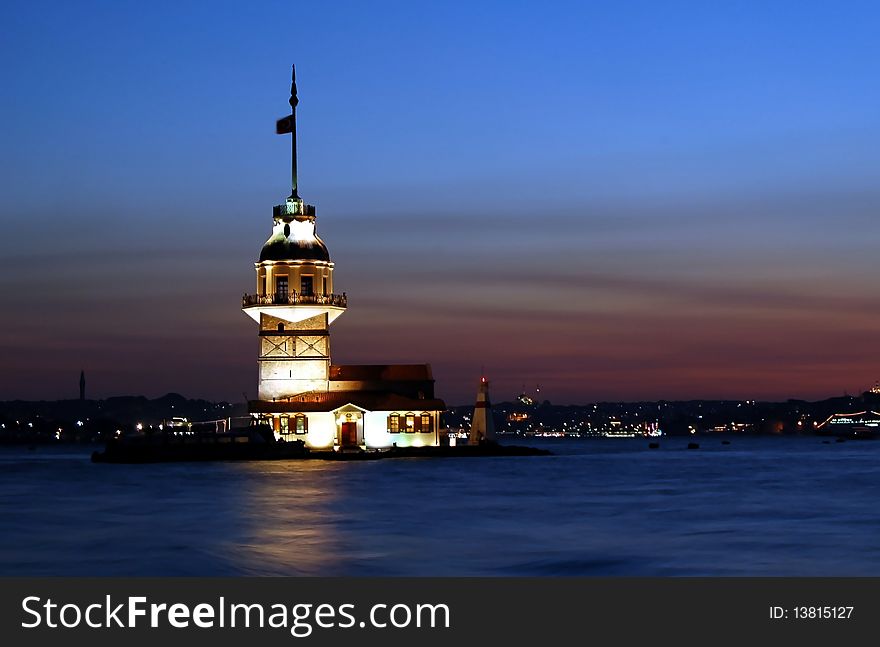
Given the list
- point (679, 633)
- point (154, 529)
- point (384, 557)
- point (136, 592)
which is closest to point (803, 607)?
point (679, 633)

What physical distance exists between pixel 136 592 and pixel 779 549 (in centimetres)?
1663

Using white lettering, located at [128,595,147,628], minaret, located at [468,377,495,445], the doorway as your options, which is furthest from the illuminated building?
white lettering, located at [128,595,147,628]

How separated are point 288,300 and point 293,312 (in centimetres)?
74

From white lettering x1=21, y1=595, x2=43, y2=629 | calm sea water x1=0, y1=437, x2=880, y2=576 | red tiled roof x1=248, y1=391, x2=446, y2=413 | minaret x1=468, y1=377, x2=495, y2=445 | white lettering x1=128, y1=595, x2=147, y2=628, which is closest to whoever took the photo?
white lettering x1=21, y1=595, x2=43, y2=629

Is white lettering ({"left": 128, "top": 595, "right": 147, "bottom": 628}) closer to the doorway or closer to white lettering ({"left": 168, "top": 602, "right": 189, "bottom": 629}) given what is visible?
white lettering ({"left": 168, "top": 602, "right": 189, "bottom": 629})

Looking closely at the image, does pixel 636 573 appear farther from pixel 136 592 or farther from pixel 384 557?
pixel 136 592

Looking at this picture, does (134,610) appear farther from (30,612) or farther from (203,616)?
(30,612)

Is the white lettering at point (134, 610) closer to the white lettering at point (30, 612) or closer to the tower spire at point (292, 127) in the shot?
the white lettering at point (30, 612)

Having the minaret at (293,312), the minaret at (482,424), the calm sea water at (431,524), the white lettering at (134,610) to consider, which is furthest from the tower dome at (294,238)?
the white lettering at (134,610)

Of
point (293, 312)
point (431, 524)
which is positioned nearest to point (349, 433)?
point (293, 312)

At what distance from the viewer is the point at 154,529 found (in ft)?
131

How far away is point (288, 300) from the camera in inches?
3246

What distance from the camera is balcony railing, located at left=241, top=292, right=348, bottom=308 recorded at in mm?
82312

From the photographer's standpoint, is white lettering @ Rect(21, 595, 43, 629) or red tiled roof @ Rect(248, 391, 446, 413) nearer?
white lettering @ Rect(21, 595, 43, 629)
